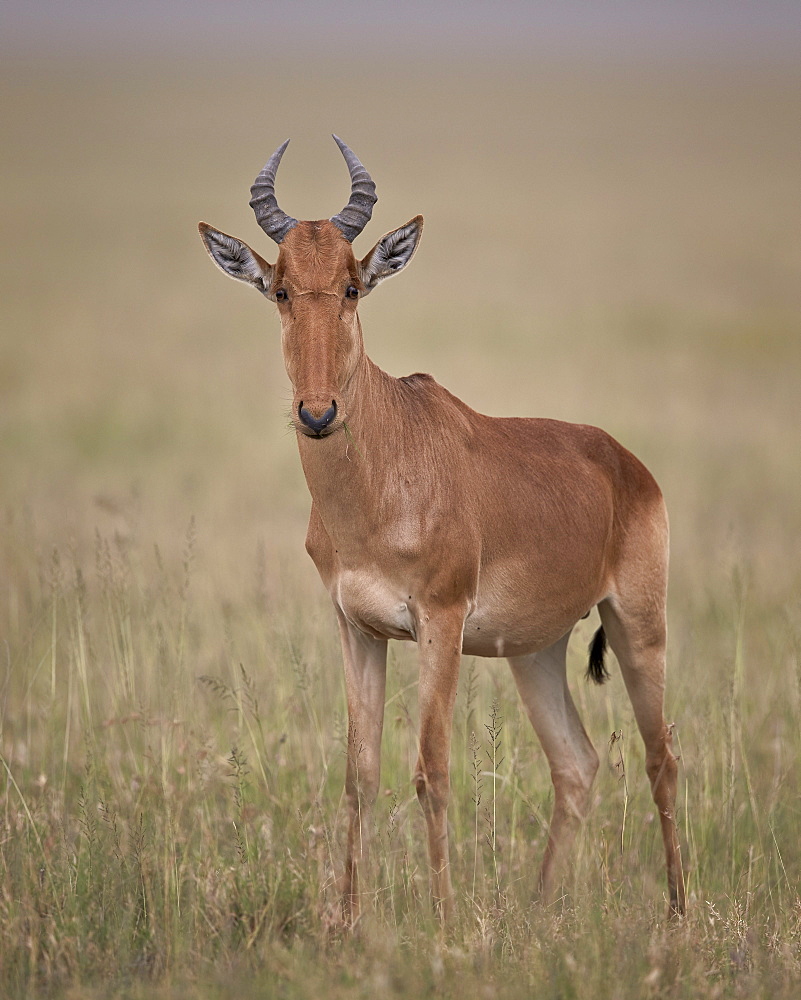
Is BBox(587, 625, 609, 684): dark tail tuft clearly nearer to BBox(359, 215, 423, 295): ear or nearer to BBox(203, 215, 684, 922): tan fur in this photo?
BBox(203, 215, 684, 922): tan fur

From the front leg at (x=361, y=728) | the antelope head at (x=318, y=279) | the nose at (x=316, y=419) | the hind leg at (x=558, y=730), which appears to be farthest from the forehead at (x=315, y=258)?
the hind leg at (x=558, y=730)

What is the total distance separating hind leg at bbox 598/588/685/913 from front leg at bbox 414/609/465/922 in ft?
5.22

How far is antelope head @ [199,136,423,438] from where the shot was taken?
6.14 metres

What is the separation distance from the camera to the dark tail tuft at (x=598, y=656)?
26.6ft

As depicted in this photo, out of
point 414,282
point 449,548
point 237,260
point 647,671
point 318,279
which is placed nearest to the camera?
point 318,279

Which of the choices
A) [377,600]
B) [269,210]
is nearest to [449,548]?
[377,600]

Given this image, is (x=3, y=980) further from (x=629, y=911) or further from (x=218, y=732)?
(x=218, y=732)

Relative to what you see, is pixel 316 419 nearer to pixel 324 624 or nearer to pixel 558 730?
pixel 558 730

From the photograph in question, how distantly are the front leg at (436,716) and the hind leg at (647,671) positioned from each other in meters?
1.59

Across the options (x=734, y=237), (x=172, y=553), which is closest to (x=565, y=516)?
(x=172, y=553)

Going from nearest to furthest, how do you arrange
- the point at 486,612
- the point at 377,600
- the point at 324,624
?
the point at 377,600 < the point at 486,612 < the point at 324,624

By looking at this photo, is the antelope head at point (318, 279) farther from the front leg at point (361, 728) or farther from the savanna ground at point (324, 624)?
the savanna ground at point (324, 624)

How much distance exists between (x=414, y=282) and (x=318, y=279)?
1407 inches

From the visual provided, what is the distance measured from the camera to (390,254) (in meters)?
6.85
